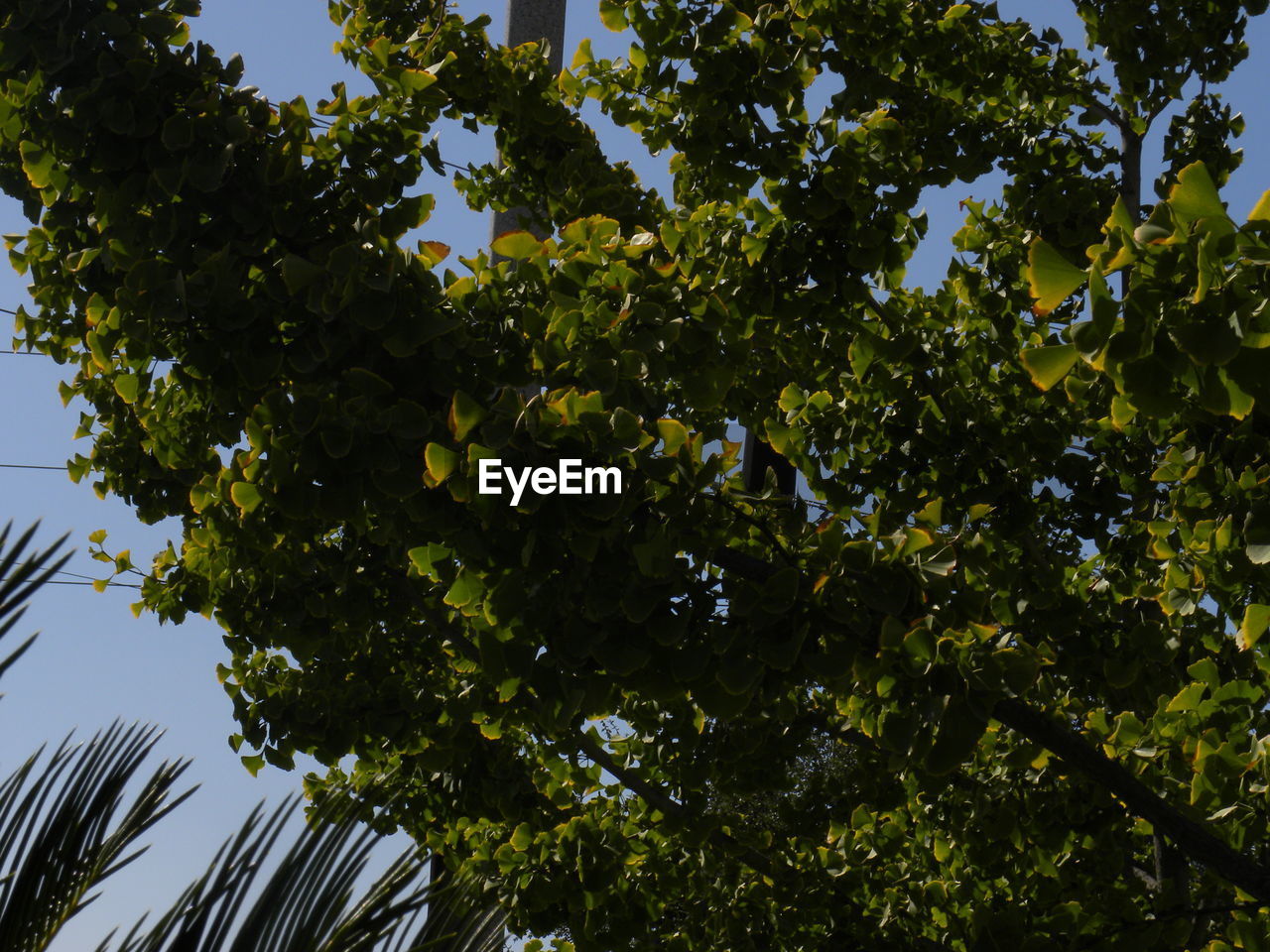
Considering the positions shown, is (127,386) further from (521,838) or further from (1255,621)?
(1255,621)

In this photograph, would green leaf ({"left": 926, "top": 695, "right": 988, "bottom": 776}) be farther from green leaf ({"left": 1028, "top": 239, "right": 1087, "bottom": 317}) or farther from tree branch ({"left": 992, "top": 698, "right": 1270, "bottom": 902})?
green leaf ({"left": 1028, "top": 239, "right": 1087, "bottom": 317})

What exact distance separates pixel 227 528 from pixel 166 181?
1.28 meters

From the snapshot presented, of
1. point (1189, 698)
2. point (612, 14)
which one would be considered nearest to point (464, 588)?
point (1189, 698)

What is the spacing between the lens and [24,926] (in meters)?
1.98

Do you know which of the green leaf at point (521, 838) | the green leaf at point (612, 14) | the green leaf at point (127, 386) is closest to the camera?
the green leaf at point (127, 386)

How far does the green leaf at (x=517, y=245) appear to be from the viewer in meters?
3.15

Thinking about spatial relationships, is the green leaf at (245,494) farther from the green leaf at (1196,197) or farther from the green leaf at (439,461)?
the green leaf at (1196,197)

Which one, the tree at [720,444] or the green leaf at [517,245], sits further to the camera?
the green leaf at [517,245]

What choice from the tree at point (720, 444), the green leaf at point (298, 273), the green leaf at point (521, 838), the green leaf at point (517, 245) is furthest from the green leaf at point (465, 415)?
the green leaf at point (521, 838)

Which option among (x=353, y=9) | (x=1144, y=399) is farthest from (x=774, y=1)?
(x=1144, y=399)

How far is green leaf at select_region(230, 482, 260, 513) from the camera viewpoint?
3.02 m

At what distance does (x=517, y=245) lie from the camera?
3.16 metres

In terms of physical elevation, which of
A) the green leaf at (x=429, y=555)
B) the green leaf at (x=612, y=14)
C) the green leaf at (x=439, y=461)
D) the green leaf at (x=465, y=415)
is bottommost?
the green leaf at (x=429, y=555)

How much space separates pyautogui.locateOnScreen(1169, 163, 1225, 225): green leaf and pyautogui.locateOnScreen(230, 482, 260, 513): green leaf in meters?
2.22
